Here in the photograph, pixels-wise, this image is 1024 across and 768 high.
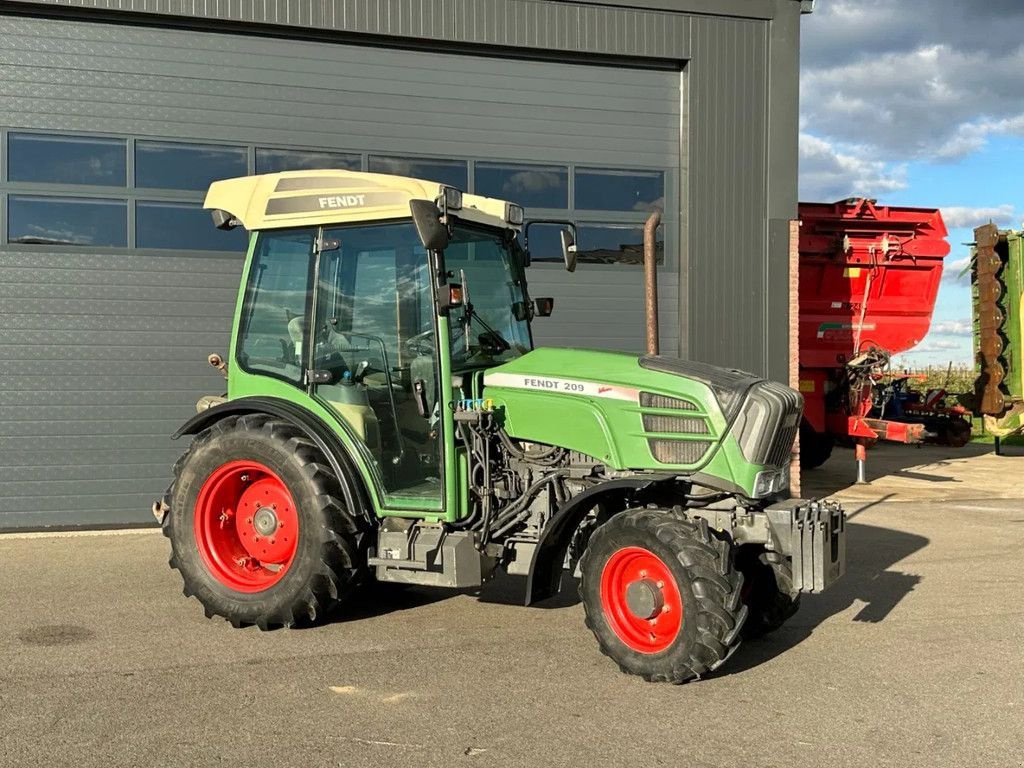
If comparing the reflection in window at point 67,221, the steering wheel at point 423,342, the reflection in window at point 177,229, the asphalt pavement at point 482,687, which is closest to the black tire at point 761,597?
the asphalt pavement at point 482,687

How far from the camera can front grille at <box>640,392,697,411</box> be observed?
16.9ft

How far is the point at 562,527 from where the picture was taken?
5.24m

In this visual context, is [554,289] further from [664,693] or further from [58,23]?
[664,693]

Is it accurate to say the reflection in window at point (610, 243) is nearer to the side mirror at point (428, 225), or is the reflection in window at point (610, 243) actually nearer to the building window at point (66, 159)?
the building window at point (66, 159)

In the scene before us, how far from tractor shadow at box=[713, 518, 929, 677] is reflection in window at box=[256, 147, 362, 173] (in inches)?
243

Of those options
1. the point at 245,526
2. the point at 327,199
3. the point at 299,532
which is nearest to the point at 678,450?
the point at 299,532

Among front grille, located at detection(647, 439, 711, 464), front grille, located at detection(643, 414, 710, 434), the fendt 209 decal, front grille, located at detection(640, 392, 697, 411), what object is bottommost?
front grille, located at detection(647, 439, 711, 464)

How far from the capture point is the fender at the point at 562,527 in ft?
16.6

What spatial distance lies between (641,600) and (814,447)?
10.8m

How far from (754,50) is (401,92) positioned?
4.07m

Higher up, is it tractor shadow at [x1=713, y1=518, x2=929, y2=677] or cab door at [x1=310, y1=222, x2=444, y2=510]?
cab door at [x1=310, y1=222, x2=444, y2=510]

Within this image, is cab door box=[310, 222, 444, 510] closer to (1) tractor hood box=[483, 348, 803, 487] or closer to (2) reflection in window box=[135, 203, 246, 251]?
(1) tractor hood box=[483, 348, 803, 487]

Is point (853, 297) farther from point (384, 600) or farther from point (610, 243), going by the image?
point (384, 600)

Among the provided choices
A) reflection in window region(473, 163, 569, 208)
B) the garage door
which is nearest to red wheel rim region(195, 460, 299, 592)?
the garage door
